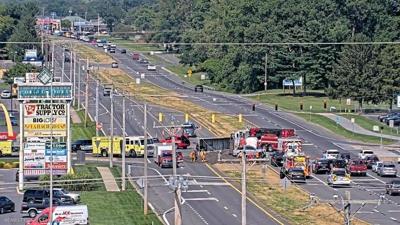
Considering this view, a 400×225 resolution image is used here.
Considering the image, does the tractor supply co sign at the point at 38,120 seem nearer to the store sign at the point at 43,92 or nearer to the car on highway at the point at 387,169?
the store sign at the point at 43,92

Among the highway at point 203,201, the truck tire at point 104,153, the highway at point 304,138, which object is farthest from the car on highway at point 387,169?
the truck tire at point 104,153

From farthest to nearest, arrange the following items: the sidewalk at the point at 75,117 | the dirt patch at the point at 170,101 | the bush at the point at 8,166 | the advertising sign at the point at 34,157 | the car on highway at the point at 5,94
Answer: the car on highway at the point at 5,94 → the sidewalk at the point at 75,117 → the dirt patch at the point at 170,101 → the bush at the point at 8,166 → the advertising sign at the point at 34,157

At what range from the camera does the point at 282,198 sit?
7950 cm

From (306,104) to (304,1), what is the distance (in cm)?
2728

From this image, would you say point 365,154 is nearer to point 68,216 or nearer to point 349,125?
point 349,125

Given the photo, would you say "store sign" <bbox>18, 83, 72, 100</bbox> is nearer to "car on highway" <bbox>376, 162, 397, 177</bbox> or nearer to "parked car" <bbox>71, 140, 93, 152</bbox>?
"parked car" <bbox>71, 140, 93, 152</bbox>

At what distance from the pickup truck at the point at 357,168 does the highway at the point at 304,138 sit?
63 cm

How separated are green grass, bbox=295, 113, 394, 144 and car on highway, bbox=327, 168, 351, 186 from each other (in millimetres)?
25821

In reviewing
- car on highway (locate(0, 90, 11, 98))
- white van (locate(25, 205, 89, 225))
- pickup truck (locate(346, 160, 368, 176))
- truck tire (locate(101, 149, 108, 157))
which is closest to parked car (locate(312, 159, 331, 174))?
pickup truck (locate(346, 160, 368, 176))

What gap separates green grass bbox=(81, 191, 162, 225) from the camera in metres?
69.9

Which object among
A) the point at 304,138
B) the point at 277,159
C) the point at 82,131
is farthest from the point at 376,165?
the point at 82,131

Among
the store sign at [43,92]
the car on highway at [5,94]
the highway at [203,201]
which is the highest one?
the store sign at [43,92]

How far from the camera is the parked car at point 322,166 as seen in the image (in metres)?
92.0

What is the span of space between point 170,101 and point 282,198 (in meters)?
73.7
